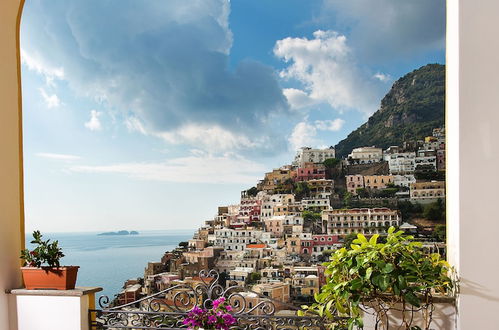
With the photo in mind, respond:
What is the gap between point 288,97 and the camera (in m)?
2.96

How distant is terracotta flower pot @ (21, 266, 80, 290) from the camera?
2707 millimetres

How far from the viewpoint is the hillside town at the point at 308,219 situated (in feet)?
8.77

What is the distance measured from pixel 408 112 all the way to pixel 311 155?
61cm

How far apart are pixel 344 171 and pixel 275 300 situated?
2.82ft

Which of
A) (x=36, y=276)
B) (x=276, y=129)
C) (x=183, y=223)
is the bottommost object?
(x=36, y=276)

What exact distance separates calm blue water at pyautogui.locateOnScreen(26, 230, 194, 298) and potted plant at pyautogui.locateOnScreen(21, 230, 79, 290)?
444mm

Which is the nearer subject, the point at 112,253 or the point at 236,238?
the point at 236,238

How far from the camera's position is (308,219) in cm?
287

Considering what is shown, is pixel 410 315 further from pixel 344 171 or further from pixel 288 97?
pixel 288 97

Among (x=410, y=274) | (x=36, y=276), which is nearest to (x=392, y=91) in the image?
(x=410, y=274)

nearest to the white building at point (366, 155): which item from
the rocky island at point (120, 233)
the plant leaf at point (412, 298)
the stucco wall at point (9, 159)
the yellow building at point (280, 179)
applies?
the yellow building at point (280, 179)

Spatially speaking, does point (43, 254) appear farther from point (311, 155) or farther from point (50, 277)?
point (311, 155)

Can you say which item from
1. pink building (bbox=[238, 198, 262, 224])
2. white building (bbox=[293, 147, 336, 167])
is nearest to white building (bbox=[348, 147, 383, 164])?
white building (bbox=[293, 147, 336, 167])

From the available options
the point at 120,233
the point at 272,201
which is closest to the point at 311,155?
the point at 272,201
